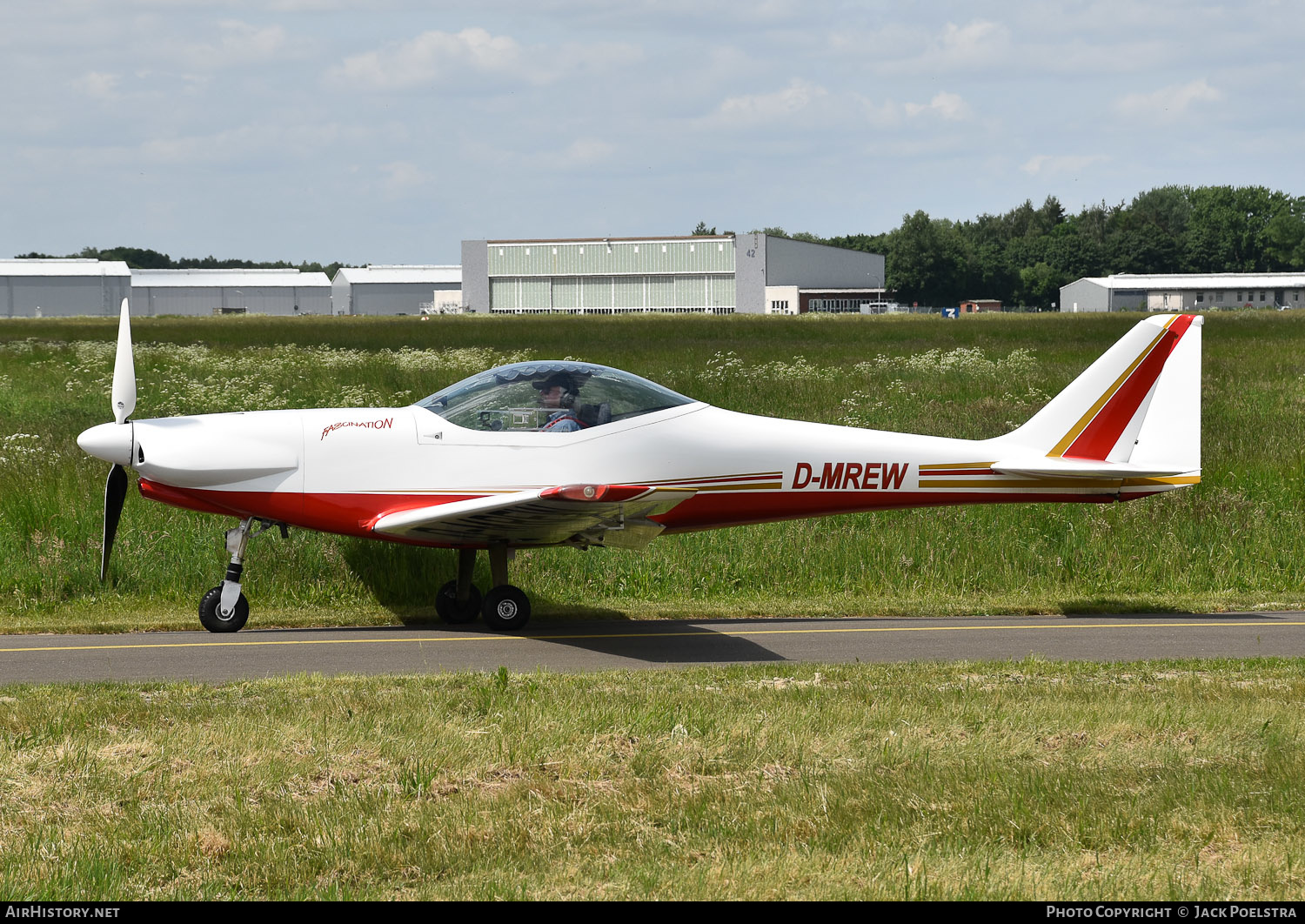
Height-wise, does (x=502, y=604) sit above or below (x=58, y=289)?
below

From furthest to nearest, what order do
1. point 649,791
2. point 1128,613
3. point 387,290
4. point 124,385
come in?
1. point 387,290
2. point 1128,613
3. point 124,385
4. point 649,791

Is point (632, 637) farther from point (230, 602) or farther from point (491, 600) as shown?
point (230, 602)

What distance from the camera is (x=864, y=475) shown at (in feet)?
34.8

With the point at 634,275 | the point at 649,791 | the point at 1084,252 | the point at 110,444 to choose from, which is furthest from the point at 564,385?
the point at 1084,252

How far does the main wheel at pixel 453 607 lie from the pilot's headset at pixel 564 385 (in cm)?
211

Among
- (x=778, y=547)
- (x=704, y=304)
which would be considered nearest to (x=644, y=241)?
(x=704, y=304)

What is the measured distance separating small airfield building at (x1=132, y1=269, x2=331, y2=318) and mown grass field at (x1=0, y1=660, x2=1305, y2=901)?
123 metres

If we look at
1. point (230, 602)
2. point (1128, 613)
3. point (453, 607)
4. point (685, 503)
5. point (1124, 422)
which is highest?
point (1124, 422)

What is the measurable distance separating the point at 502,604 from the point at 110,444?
3362 millimetres

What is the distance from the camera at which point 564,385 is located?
10102mm

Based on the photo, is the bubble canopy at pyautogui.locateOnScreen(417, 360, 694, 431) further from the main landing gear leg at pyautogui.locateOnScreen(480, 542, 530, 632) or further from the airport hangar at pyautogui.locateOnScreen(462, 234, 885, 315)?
the airport hangar at pyautogui.locateOnScreen(462, 234, 885, 315)

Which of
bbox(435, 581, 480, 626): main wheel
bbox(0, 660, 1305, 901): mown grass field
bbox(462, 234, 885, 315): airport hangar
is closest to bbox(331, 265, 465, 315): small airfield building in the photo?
bbox(462, 234, 885, 315): airport hangar

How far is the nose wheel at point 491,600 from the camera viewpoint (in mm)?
10367
